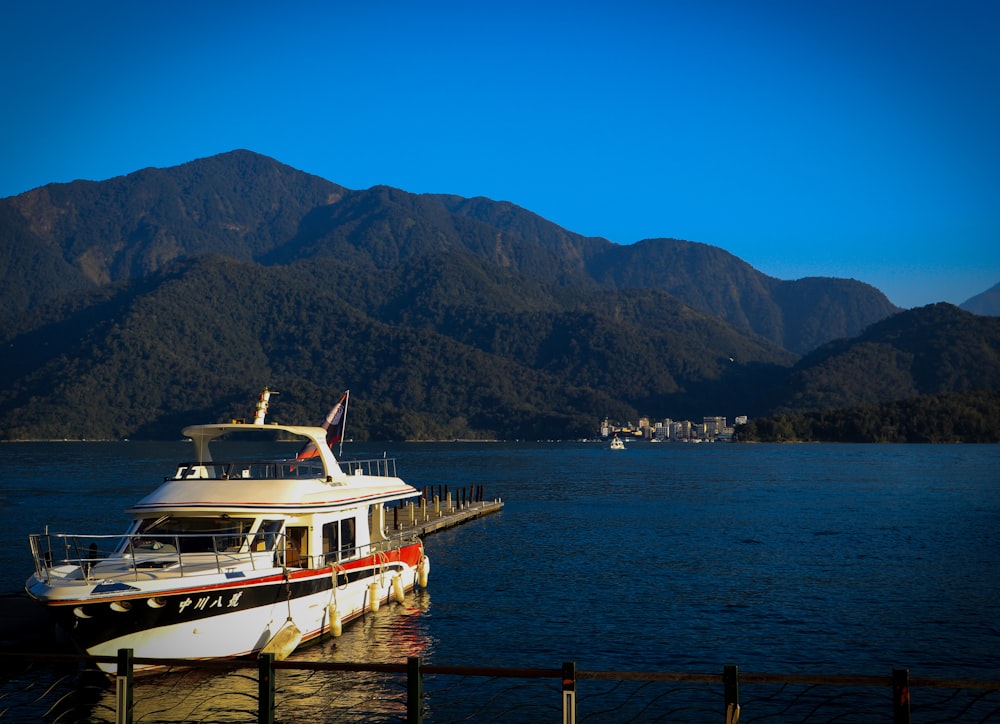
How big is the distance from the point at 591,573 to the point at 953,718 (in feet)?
67.0

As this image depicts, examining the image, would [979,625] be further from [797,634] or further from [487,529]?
[487,529]

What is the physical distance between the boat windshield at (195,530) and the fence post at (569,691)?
11.8 m

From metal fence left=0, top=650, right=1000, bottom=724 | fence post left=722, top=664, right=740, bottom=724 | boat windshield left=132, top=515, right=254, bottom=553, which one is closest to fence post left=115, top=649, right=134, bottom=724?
metal fence left=0, top=650, right=1000, bottom=724

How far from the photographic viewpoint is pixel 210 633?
20203mm

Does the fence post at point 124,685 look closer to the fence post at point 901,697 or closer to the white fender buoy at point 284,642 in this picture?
the white fender buoy at point 284,642

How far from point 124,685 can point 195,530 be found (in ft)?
32.5

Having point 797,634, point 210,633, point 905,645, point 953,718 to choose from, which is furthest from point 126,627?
point 905,645

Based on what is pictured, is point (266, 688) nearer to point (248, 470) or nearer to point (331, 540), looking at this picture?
point (331, 540)

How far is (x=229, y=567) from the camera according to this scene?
21.3 meters

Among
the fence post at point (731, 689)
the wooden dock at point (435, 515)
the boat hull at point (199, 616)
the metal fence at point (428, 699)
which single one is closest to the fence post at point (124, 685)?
the boat hull at point (199, 616)

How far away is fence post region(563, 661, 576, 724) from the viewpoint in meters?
12.2

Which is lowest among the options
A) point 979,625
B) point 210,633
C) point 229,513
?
point 979,625

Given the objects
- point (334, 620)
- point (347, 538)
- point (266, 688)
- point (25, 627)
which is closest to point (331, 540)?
point (347, 538)

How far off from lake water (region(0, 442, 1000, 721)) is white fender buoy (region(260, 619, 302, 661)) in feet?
7.64
